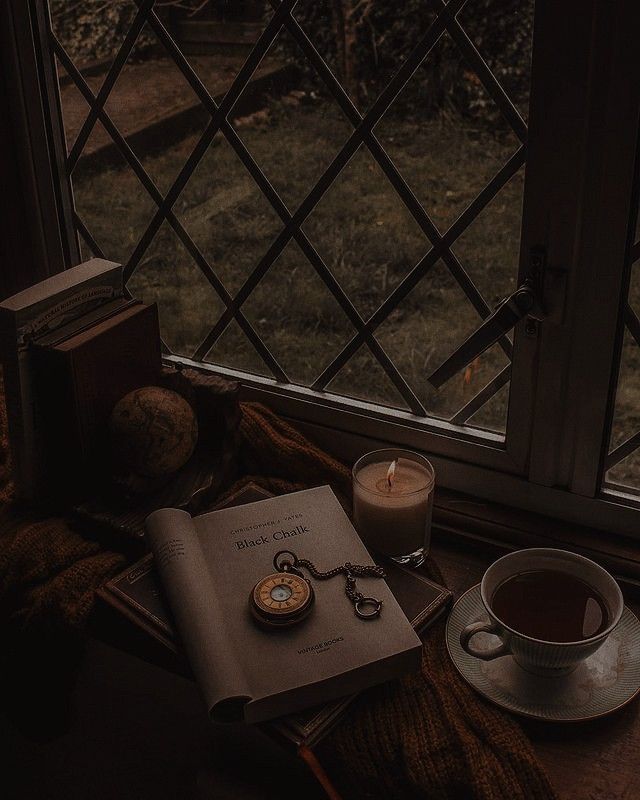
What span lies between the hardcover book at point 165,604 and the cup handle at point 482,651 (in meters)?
0.06

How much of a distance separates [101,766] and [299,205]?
788mm

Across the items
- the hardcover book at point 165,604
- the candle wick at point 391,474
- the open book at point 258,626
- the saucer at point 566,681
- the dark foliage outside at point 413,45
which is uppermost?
the dark foliage outside at point 413,45

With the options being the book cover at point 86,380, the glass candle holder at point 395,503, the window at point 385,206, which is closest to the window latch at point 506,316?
the window at point 385,206

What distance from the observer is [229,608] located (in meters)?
0.89

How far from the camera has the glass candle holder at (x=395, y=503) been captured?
3.16 ft

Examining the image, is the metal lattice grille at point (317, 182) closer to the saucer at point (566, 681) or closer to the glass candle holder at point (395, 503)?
the glass candle holder at point (395, 503)

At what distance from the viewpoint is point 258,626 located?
87 centimetres

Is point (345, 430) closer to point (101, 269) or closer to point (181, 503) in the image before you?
point (181, 503)

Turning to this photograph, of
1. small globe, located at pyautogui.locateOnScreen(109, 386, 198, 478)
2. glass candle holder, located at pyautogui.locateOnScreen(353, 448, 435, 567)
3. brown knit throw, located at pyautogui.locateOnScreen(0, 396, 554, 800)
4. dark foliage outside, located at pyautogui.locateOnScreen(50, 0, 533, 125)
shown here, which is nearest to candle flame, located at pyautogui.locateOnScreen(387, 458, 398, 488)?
glass candle holder, located at pyautogui.locateOnScreen(353, 448, 435, 567)

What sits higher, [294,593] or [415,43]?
[415,43]

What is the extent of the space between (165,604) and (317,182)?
1.60 ft

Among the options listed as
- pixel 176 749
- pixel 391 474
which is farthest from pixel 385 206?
pixel 176 749

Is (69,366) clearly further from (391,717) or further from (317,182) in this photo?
(391,717)

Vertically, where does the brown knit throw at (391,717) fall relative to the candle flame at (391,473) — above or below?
below
